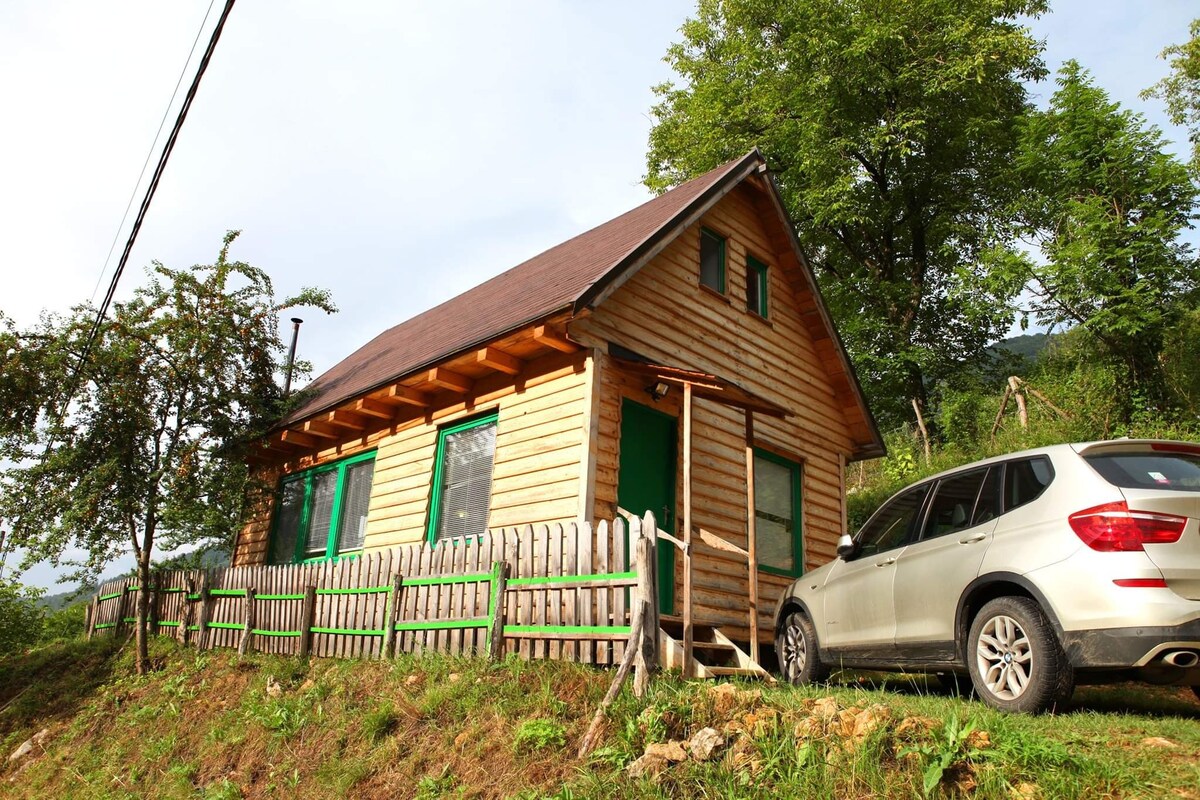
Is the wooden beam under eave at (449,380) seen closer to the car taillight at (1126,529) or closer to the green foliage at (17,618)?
the car taillight at (1126,529)

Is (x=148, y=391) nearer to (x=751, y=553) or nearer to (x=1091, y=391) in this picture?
(x=751, y=553)

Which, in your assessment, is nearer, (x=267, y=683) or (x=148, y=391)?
(x=267, y=683)

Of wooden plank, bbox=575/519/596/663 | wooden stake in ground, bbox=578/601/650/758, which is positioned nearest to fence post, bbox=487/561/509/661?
wooden plank, bbox=575/519/596/663

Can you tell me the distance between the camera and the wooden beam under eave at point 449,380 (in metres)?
10.2

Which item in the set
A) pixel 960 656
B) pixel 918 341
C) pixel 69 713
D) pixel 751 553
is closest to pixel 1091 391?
pixel 918 341

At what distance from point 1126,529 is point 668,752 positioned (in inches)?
118

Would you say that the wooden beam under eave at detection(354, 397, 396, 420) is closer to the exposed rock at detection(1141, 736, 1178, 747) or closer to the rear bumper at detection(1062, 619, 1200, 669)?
the rear bumper at detection(1062, 619, 1200, 669)

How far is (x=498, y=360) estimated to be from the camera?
966cm

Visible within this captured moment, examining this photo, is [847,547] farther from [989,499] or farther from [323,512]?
[323,512]

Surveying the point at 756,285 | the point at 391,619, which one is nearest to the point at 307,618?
the point at 391,619

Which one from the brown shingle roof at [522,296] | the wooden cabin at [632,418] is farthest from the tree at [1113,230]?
the brown shingle roof at [522,296]

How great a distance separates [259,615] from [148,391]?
395 cm

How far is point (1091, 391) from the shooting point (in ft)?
65.2

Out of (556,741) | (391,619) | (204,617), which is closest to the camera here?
(556,741)
